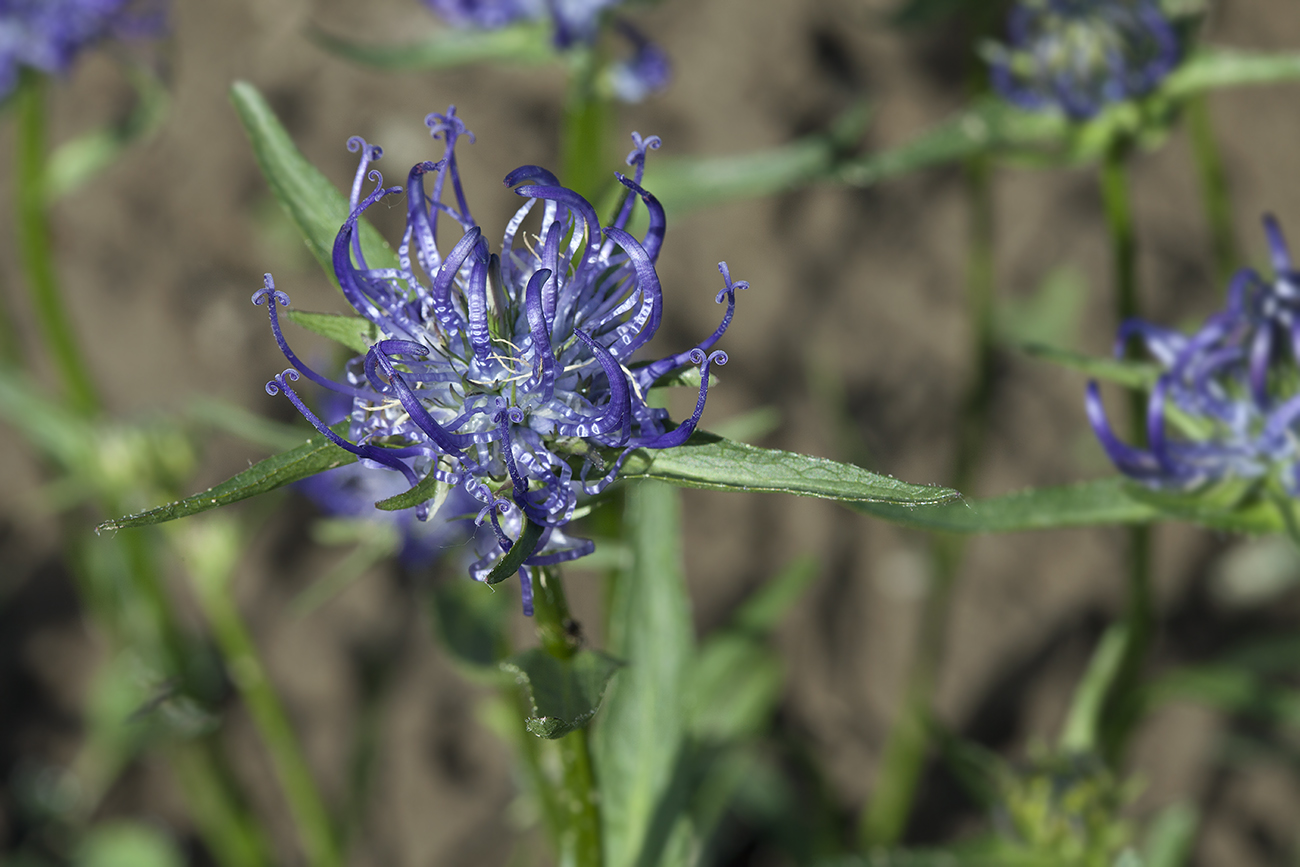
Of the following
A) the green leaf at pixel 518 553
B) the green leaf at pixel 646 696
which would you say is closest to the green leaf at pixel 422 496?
the green leaf at pixel 518 553

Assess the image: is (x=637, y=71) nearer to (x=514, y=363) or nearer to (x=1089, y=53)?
(x=1089, y=53)

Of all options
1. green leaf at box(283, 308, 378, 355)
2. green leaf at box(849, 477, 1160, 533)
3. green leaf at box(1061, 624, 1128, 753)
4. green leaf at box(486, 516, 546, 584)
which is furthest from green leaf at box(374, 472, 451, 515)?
green leaf at box(1061, 624, 1128, 753)

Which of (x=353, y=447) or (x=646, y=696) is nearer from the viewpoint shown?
(x=353, y=447)

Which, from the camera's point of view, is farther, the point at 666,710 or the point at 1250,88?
the point at 1250,88

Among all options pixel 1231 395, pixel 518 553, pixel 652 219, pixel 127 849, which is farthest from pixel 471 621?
pixel 127 849

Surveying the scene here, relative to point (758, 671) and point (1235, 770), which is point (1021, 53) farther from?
point (1235, 770)

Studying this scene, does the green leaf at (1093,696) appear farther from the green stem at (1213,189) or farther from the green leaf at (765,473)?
the green leaf at (765,473)

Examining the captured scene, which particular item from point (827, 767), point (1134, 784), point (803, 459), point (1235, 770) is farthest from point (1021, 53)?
point (1235, 770)
